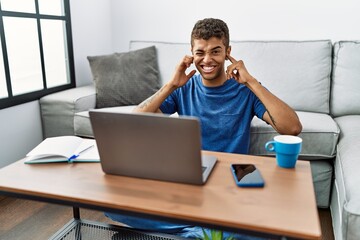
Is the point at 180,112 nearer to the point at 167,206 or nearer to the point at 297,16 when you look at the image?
the point at 167,206

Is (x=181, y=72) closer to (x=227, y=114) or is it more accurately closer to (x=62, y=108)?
(x=227, y=114)

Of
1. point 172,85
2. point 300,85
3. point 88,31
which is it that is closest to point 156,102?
point 172,85

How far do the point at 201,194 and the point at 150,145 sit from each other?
188 millimetres

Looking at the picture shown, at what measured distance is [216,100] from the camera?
150cm

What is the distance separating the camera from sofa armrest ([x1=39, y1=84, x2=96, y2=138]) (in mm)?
2312

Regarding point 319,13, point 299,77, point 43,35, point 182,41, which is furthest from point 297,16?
point 43,35

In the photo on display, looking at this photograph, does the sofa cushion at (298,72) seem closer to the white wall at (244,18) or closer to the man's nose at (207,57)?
the white wall at (244,18)

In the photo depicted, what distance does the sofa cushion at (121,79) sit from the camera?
2510 mm

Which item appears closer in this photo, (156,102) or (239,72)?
(239,72)

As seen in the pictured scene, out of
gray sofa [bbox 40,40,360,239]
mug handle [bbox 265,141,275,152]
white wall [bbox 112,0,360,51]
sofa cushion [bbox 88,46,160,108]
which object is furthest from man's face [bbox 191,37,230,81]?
white wall [bbox 112,0,360,51]

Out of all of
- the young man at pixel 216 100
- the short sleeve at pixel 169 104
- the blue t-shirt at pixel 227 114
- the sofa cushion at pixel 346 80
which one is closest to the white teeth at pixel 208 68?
the young man at pixel 216 100

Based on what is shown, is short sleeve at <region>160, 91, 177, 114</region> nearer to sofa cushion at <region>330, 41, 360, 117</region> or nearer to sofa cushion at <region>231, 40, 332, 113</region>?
sofa cushion at <region>231, 40, 332, 113</region>

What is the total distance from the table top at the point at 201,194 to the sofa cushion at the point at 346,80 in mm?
1407

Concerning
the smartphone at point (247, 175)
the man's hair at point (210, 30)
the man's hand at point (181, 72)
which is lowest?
the smartphone at point (247, 175)
